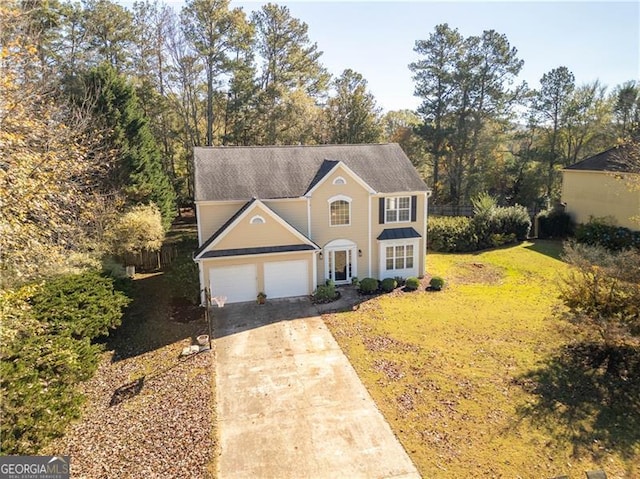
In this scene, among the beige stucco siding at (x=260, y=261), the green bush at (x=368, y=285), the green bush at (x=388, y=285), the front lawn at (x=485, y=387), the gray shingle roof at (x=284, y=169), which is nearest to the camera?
the front lawn at (x=485, y=387)

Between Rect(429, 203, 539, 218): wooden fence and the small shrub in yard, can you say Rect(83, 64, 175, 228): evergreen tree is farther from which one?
Rect(429, 203, 539, 218): wooden fence

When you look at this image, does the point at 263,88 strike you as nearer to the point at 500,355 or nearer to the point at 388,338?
the point at 388,338

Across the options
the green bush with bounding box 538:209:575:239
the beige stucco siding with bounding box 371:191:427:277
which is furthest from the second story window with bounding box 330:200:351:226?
the green bush with bounding box 538:209:575:239

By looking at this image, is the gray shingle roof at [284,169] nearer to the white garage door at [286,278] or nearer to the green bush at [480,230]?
the white garage door at [286,278]

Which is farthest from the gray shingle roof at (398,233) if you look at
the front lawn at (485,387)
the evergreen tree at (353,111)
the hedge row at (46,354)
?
the evergreen tree at (353,111)

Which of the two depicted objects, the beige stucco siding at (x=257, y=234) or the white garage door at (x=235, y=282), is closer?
the beige stucco siding at (x=257, y=234)

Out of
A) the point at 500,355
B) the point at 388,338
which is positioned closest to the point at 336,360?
the point at 388,338

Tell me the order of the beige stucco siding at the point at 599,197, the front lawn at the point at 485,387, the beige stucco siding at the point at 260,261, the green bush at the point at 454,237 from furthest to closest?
the green bush at the point at 454,237, the beige stucco siding at the point at 599,197, the beige stucco siding at the point at 260,261, the front lawn at the point at 485,387
